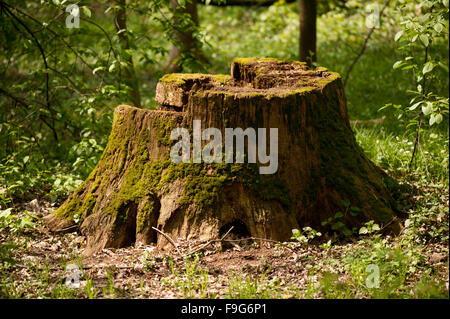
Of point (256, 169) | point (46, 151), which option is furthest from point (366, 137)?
point (46, 151)

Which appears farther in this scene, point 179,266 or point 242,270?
point 179,266

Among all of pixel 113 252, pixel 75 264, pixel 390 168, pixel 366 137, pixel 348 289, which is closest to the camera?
pixel 348 289

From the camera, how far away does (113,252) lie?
167 inches

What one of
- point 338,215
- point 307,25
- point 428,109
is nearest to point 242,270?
point 338,215

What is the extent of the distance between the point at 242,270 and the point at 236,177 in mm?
760

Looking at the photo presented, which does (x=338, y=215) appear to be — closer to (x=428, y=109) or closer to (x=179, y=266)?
(x=428, y=109)

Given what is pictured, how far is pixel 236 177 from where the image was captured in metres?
4.06

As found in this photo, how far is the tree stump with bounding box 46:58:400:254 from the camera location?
4.07 meters

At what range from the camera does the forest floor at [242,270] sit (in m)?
3.43

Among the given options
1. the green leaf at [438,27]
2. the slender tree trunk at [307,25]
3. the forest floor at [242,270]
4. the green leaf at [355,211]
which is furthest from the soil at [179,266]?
the slender tree trunk at [307,25]

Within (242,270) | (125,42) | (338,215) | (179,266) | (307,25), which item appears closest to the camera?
(242,270)

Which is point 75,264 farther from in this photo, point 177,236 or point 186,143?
point 186,143

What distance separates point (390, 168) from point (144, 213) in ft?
9.55

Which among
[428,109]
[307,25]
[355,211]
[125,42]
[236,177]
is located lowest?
[355,211]
